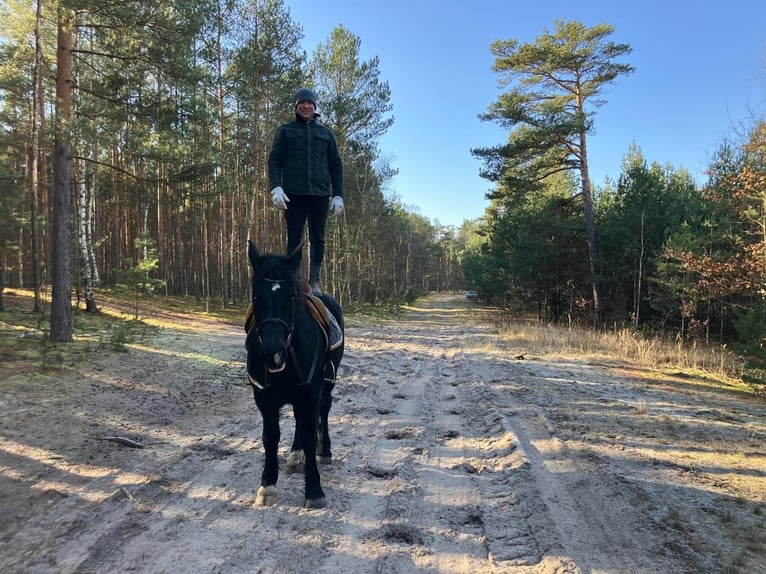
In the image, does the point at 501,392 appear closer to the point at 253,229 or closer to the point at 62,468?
the point at 62,468

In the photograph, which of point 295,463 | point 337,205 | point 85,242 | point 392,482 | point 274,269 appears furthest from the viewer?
point 85,242

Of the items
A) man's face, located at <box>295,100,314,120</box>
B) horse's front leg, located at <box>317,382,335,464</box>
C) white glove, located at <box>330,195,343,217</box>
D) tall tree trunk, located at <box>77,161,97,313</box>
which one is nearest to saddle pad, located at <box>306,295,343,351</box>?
horse's front leg, located at <box>317,382,335,464</box>

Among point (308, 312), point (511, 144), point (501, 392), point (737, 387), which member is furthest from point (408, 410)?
point (511, 144)

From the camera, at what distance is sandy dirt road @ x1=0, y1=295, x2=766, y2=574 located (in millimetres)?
2889

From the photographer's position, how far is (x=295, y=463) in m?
4.19

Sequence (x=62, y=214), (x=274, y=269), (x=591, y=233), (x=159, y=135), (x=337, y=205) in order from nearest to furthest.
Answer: (x=274, y=269), (x=337, y=205), (x=62, y=214), (x=159, y=135), (x=591, y=233)

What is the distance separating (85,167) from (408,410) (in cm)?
1732

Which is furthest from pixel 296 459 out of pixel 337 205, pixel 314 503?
pixel 337 205

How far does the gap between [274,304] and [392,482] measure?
206 centimetres

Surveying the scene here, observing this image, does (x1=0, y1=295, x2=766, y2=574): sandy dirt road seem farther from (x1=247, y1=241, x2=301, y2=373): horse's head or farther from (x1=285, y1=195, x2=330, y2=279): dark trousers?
(x1=285, y1=195, x2=330, y2=279): dark trousers

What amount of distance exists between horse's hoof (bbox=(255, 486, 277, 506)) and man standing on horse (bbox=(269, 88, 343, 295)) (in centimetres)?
185

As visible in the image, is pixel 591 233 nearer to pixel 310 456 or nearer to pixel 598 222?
pixel 598 222

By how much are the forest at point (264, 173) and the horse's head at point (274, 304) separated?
26.1ft

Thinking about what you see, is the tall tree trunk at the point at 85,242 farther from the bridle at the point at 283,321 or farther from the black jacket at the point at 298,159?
the bridle at the point at 283,321
